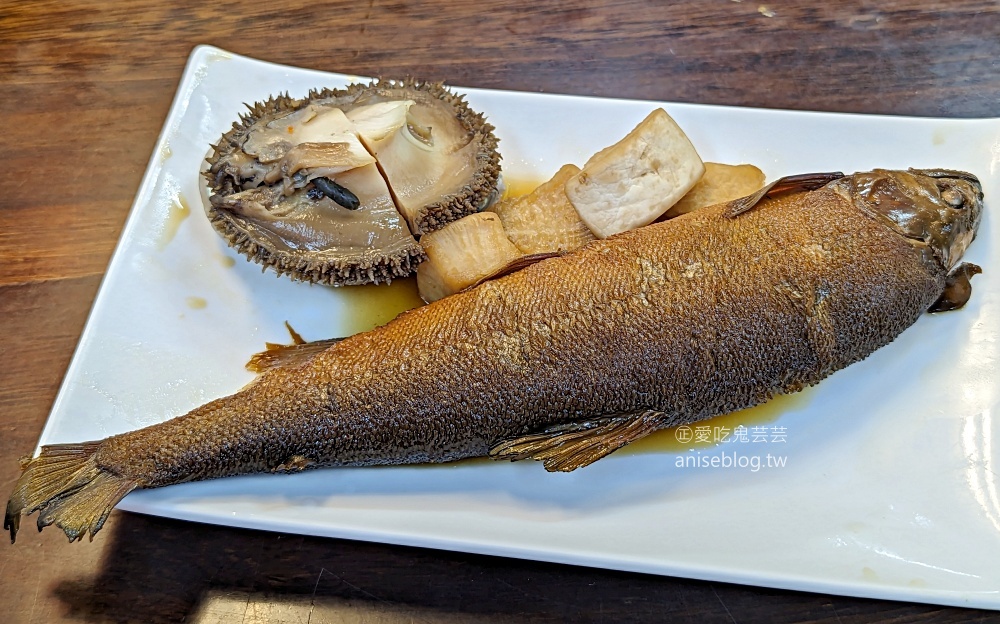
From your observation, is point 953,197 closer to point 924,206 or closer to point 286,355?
point 924,206

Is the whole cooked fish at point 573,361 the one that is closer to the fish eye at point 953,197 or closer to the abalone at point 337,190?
the fish eye at point 953,197

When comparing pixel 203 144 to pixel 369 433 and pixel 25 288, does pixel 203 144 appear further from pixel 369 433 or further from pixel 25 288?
pixel 369 433

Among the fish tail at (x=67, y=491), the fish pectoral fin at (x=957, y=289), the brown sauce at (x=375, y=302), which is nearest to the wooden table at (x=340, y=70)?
the fish tail at (x=67, y=491)

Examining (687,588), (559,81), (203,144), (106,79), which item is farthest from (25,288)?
(687,588)

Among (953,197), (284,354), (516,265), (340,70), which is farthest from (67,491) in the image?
(953,197)

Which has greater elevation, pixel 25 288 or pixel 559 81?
pixel 559 81

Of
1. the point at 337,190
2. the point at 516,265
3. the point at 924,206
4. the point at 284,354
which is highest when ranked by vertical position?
the point at 924,206
